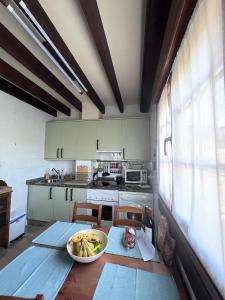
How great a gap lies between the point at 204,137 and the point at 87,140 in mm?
2629

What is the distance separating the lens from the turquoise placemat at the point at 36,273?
0.73 metres

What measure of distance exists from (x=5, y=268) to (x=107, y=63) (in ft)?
6.42

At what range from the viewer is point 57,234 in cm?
124

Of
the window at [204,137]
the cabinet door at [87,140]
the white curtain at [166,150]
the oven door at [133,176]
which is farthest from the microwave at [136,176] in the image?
the window at [204,137]

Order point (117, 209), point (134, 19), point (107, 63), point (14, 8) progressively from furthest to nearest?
point (107, 63), point (117, 209), point (134, 19), point (14, 8)

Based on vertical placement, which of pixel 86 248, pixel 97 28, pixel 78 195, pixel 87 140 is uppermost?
pixel 97 28

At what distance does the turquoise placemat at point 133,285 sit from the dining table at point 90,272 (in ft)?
0.10

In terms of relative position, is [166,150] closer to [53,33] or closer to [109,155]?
[53,33]

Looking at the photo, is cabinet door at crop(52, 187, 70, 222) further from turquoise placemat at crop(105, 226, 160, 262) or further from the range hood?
turquoise placemat at crop(105, 226, 160, 262)

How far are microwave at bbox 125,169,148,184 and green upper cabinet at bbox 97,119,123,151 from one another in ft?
1.72

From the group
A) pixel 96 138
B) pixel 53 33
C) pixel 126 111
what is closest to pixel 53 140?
pixel 96 138

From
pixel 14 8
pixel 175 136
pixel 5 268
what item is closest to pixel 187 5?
pixel 175 136

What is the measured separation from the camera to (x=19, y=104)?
2.75 meters

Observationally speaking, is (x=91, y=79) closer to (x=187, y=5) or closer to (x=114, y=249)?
(x=187, y=5)
